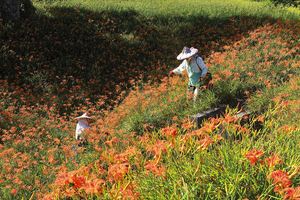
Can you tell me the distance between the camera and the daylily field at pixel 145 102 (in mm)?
3330

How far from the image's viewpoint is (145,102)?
8.02 m

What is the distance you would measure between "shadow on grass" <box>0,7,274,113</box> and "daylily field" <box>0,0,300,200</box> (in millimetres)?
50

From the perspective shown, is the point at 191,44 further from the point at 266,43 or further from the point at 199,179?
the point at 199,179

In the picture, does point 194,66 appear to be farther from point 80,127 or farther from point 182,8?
point 182,8

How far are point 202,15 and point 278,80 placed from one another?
341 inches

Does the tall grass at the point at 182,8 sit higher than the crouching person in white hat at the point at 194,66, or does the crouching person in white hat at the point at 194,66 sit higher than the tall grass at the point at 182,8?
the tall grass at the point at 182,8

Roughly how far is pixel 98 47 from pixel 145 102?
6122 millimetres

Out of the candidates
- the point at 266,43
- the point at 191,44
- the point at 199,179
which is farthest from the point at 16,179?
→ the point at 191,44

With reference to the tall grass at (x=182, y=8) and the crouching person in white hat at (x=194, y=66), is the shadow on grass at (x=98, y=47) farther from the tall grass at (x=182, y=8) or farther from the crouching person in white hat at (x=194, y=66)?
the crouching person in white hat at (x=194, y=66)

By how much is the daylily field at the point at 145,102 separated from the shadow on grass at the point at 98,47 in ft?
0.16

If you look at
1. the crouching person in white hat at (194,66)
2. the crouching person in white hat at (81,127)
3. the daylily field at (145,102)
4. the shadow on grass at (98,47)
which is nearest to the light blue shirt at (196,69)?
the crouching person in white hat at (194,66)

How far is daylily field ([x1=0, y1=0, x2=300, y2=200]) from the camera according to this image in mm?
3330

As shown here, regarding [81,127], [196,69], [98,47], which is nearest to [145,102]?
[196,69]

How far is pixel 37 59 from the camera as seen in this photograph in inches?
485
